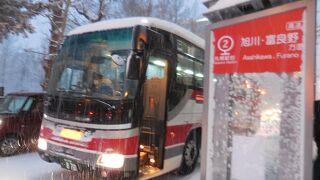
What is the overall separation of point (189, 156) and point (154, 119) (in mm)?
1662

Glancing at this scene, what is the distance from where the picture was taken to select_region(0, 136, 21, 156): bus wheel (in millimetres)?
Answer: 9883

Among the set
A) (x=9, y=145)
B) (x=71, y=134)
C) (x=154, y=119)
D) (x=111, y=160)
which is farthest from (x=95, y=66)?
(x=9, y=145)

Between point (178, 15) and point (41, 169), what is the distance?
18944 millimetres

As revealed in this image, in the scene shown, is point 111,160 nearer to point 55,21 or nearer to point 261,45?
point 261,45

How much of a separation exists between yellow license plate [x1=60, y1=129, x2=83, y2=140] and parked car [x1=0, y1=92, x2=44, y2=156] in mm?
3473

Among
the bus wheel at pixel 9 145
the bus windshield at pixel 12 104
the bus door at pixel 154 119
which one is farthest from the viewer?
the bus windshield at pixel 12 104

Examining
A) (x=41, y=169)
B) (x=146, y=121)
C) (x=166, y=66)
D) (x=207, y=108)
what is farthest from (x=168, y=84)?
(x=41, y=169)

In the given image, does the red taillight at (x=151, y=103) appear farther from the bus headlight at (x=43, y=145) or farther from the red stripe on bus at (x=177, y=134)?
the bus headlight at (x=43, y=145)

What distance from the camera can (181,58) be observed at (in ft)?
26.7

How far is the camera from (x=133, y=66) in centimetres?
641

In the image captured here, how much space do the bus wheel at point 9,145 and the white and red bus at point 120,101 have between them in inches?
114

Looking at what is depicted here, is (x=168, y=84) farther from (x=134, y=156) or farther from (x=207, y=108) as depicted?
(x=207, y=108)

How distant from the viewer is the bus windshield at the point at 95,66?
6.62 meters

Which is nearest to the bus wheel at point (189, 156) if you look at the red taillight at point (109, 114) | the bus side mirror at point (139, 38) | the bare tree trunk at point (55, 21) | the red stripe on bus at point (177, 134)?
the red stripe on bus at point (177, 134)
